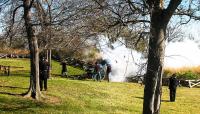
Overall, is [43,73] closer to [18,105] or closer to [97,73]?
[18,105]

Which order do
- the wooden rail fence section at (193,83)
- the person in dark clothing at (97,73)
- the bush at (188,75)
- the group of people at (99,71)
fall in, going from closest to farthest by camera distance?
the person in dark clothing at (97,73), the group of people at (99,71), the wooden rail fence section at (193,83), the bush at (188,75)

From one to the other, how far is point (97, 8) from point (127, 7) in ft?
4.10

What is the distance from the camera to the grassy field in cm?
2477

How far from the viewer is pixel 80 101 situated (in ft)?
91.3

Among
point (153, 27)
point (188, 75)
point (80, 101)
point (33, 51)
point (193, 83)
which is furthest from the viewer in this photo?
point (188, 75)

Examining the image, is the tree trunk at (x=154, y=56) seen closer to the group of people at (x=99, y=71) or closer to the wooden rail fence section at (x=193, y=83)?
the group of people at (x=99, y=71)

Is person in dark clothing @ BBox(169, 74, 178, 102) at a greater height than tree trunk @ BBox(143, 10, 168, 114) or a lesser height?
lesser

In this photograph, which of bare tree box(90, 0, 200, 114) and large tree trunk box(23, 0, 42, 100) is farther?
large tree trunk box(23, 0, 42, 100)

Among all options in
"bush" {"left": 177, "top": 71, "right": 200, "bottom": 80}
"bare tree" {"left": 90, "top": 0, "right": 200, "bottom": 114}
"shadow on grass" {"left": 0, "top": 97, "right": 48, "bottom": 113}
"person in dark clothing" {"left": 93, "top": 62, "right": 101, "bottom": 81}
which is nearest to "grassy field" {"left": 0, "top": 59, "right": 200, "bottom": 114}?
"shadow on grass" {"left": 0, "top": 97, "right": 48, "bottom": 113}

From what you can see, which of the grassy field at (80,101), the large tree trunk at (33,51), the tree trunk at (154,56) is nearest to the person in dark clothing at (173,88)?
the grassy field at (80,101)

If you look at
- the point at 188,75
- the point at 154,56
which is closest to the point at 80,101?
the point at 154,56

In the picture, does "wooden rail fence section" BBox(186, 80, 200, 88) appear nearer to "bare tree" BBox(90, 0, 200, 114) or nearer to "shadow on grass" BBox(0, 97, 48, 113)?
"shadow on grass" BBox(0, 97, 48, 113)

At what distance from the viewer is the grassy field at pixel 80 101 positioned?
24.8 m

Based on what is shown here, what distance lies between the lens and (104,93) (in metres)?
32.4
